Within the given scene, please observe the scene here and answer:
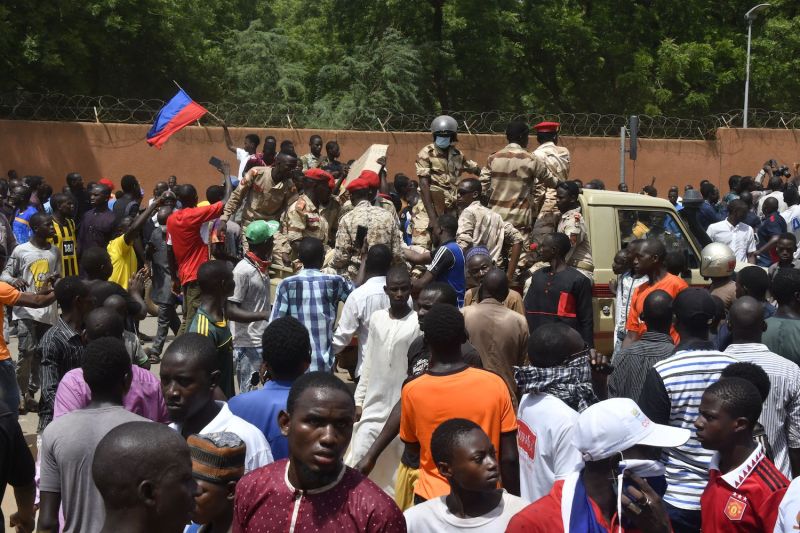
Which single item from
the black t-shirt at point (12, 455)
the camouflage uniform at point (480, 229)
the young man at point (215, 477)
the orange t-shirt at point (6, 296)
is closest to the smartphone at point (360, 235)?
the camouflage uniform at point (480, 229)

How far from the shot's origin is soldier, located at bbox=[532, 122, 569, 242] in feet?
31.5

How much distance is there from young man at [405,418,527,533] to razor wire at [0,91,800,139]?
46.5 ft

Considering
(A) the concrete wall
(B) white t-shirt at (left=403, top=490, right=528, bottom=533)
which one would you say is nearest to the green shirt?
(B) white t-shirt at (left=403, top=490, right=528, bottom=533)

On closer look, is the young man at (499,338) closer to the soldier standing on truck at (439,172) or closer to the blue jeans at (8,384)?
the blue jeans at (8,384)

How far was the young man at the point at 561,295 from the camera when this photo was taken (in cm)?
808

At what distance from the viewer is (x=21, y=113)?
19.2 m

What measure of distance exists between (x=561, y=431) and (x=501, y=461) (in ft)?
1.06

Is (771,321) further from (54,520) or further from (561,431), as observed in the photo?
(54,520)

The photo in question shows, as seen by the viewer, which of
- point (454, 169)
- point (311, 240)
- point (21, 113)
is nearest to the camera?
point (311, 240)

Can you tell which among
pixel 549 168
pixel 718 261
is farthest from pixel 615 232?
pixel 718 261

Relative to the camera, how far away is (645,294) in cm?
757

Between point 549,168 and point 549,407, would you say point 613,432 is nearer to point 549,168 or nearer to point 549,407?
point 549,407

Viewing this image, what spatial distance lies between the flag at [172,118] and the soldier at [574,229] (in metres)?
6.36

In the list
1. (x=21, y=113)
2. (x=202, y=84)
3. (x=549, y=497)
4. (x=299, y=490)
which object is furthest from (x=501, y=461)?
(x=202, y=84)
